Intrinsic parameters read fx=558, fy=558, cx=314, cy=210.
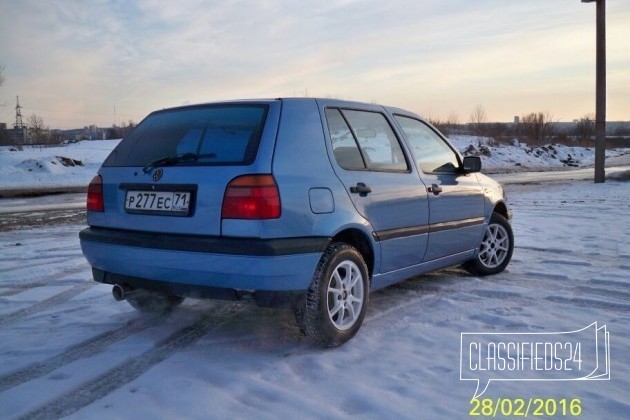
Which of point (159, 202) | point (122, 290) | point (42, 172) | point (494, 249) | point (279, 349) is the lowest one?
point (279, 349)

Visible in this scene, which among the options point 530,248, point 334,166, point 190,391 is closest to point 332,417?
point 190,391

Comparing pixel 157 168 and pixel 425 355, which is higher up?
→ pixel 157 168

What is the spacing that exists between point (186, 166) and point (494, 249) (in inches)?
134

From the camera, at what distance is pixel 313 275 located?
3.35 m

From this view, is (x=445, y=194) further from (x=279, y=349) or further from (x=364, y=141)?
(x=279, y=349)

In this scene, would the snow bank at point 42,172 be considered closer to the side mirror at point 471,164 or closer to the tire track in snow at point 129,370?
the tire track in snow at point 129,370

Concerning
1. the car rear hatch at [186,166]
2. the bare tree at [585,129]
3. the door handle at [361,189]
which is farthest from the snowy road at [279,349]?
the bare tree at [585,129]

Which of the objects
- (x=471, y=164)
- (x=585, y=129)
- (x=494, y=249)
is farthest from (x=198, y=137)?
(x=585, y=129)

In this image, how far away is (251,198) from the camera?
3102mm

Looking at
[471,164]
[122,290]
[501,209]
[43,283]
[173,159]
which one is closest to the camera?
[173,159]

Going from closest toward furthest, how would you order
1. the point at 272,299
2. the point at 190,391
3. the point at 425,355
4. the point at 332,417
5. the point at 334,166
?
the point at 332,417
the point at 190,391
the point at 272,299
the point at 425,355
the point at 334,166

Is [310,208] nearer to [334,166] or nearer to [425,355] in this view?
[334,166]

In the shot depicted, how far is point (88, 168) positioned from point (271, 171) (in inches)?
924

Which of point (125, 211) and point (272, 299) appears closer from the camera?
point (272, 299)
